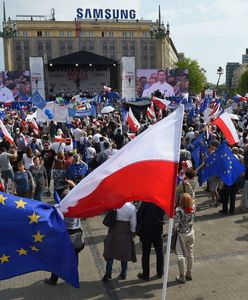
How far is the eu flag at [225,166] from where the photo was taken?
30.9 feet

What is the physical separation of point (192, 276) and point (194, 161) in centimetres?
544

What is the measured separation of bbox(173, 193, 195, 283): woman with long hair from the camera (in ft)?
20.4

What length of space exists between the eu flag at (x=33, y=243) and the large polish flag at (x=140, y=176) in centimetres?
55

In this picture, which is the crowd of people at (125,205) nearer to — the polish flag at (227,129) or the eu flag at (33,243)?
the polish flag at (227,129)

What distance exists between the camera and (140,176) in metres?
4.46

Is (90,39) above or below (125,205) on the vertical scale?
above

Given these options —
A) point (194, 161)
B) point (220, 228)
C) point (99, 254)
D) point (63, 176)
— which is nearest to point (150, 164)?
point (99, 254)

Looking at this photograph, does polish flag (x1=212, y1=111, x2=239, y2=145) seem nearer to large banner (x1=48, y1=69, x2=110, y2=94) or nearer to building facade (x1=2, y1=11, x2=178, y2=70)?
large banner (x1=48, y1=69, x2=110, y2=94)

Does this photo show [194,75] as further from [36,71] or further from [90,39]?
[36,71]

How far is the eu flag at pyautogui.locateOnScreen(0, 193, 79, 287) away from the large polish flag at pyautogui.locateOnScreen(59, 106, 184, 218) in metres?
0.55

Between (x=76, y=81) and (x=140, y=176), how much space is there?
5945 cm

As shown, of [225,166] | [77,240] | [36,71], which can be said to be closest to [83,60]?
[36,71]

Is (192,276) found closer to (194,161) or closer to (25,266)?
(25,266)

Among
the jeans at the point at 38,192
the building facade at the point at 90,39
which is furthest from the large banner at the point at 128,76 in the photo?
the building facade at the point at 90,39
